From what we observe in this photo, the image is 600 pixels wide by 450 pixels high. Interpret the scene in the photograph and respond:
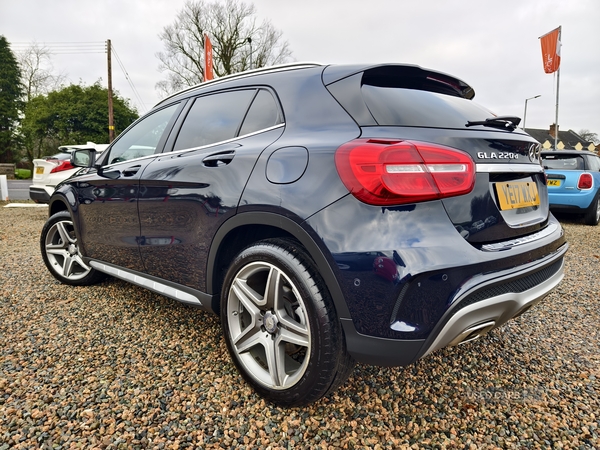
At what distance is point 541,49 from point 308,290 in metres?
22.1

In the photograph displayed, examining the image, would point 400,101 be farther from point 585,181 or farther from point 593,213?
point 593,213

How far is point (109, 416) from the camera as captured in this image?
5.81 feet

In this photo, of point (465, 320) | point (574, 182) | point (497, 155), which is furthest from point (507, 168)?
point (574, 182)

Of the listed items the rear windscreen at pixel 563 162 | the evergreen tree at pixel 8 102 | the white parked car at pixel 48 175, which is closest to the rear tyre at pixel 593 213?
the rear windscreen at pixel 563 162

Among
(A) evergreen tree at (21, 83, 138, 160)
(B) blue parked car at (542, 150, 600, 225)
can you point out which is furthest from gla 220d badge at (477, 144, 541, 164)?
(A) evergreen tree at (21, 83, 138, 160)

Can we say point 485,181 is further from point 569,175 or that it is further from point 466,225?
point 569,175

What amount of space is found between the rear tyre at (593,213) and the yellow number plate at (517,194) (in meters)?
7.42

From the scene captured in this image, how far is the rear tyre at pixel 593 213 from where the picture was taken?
7789 mm

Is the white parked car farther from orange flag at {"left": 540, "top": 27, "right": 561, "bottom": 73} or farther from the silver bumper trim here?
orange flag at {"left": 540, "top": 27, "right": 561, "bottom": 73}

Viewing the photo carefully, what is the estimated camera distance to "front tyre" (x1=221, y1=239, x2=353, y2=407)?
1604 millimetres

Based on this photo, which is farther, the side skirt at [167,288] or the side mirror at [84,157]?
the side mirror at [84,157]

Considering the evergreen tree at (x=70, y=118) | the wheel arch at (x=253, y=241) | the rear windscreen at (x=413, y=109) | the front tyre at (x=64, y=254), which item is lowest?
the front tyre at (x=64, y=254)

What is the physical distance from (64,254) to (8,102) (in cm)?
3961

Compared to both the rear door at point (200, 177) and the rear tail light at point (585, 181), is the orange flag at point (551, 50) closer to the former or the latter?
the rear tail light at point (585, 181)
